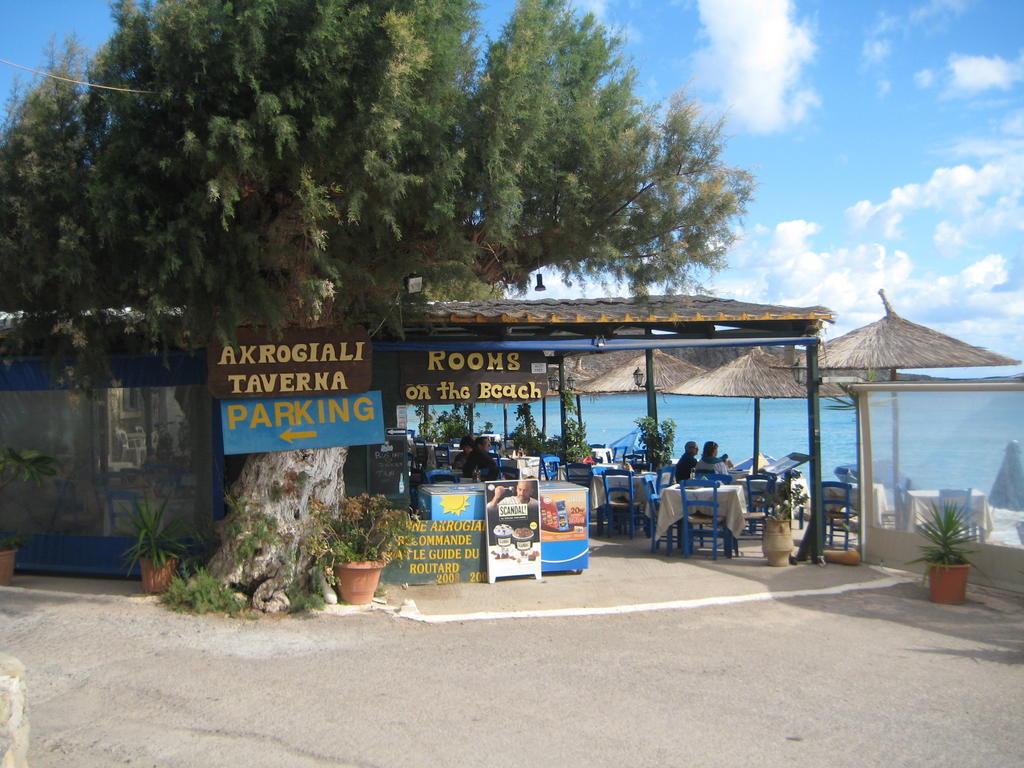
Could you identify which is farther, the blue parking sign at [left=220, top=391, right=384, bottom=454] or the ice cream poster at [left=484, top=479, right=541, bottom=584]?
the ice cream poster at [left=484, top=479, right=541, bottom=584]

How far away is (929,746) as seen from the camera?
16.1 feet

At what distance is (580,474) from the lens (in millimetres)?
13234

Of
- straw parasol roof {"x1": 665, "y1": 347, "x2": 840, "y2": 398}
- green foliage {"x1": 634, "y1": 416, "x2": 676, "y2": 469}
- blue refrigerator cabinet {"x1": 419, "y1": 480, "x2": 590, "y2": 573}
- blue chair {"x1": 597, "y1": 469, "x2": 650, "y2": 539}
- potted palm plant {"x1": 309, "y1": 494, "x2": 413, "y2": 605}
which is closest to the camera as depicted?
potted palm plant {"x1": 309, "y1": 494, "x2": 413, "y2": 605}

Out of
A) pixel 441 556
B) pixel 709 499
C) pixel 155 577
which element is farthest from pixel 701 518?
pixel 155 577

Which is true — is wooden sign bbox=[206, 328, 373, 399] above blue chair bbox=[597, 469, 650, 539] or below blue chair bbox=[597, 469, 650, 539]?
above

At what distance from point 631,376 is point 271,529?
13828mm

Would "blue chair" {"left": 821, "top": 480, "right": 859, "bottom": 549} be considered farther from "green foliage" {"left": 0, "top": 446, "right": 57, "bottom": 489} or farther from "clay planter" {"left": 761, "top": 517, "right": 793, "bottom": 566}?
"green foliage" {"left": 0, "top": 446, "right": 57, "bottom": 489}

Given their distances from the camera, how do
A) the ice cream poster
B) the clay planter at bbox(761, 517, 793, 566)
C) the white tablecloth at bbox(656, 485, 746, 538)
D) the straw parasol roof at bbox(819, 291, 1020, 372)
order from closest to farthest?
the ice cream poster < the clay planter at bbox(761, 517, 793, 566) < the white tablecloth at bbox(656, 485, 746, 538) < the straw parasol roof at bbox(819, 291, 1020, 372)

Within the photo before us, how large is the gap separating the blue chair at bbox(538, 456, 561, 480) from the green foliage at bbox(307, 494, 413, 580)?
7.13 meters

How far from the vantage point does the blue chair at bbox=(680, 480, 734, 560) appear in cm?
1074

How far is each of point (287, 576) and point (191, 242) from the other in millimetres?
3285

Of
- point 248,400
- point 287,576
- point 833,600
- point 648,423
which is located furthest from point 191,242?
point 648,423

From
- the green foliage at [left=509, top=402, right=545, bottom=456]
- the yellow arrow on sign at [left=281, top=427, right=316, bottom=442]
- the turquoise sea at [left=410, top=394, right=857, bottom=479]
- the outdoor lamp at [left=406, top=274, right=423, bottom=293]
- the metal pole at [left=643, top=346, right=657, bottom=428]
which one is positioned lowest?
the turquoise sea at [left=410, top=394, right=857, bottom=479]

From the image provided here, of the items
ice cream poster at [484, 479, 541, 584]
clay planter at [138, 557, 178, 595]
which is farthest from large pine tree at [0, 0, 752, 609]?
ice cream poster at [484, 479, 541, 584]
